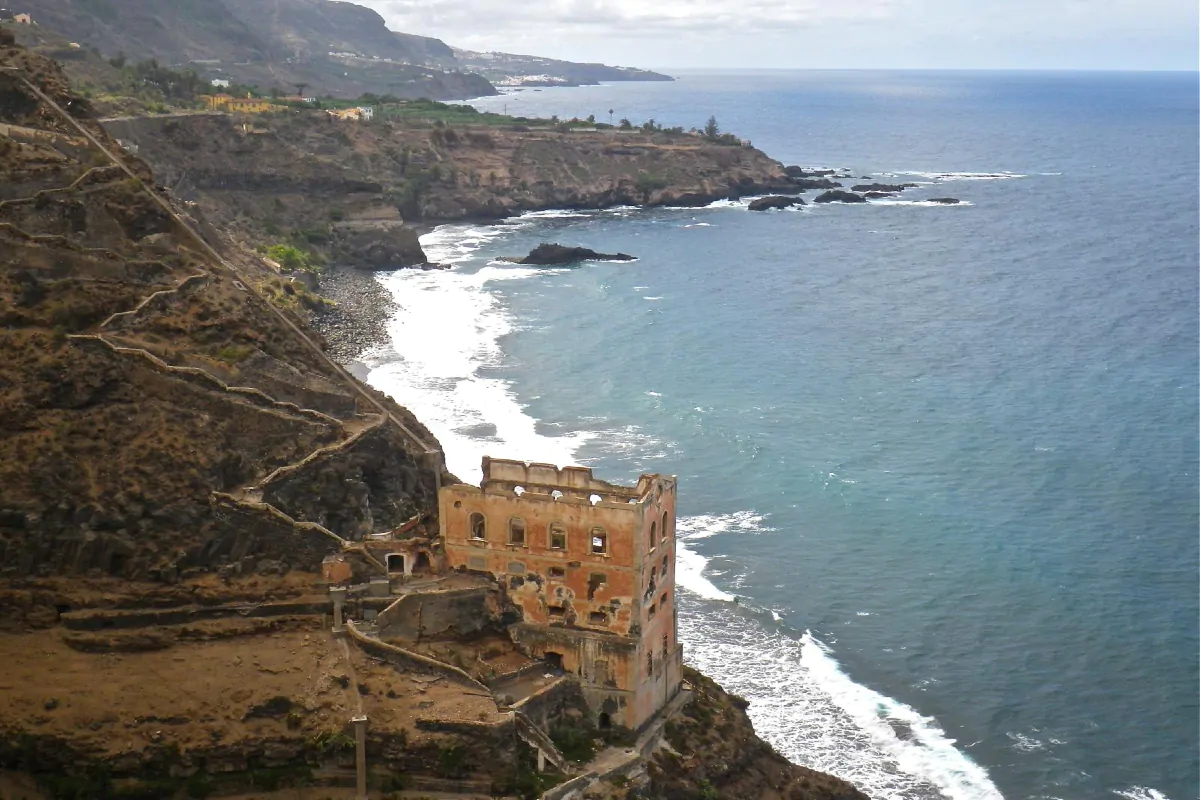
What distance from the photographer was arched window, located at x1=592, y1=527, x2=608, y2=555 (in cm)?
4056

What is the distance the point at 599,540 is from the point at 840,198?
14604cm

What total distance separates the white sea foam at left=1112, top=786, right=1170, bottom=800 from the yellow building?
110 meters

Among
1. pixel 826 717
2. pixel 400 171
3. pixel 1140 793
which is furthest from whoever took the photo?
pixel 400 171

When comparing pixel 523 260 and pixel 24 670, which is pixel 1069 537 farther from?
pixel 523 260

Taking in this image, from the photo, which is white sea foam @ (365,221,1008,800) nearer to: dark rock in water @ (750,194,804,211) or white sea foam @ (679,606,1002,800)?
white sea foam @ (679,606,1002,800)

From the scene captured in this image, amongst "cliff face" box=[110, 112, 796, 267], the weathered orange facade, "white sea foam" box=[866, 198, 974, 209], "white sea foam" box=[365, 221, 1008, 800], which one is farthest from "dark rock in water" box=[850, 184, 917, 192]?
the weathered orange facade

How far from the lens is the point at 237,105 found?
151125 millimetres

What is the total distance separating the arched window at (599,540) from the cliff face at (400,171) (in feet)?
236

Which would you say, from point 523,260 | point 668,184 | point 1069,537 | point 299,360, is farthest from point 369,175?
point 299,360

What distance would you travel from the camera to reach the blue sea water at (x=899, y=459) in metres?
54.4

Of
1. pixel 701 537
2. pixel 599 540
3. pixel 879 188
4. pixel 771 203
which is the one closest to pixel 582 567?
pixel 599 540

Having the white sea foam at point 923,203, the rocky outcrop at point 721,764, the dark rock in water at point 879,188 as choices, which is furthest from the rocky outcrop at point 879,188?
the rocky outcrop at point 721,764

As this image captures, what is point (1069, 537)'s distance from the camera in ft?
227

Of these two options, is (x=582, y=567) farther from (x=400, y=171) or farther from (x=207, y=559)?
(x=400, y=171)
